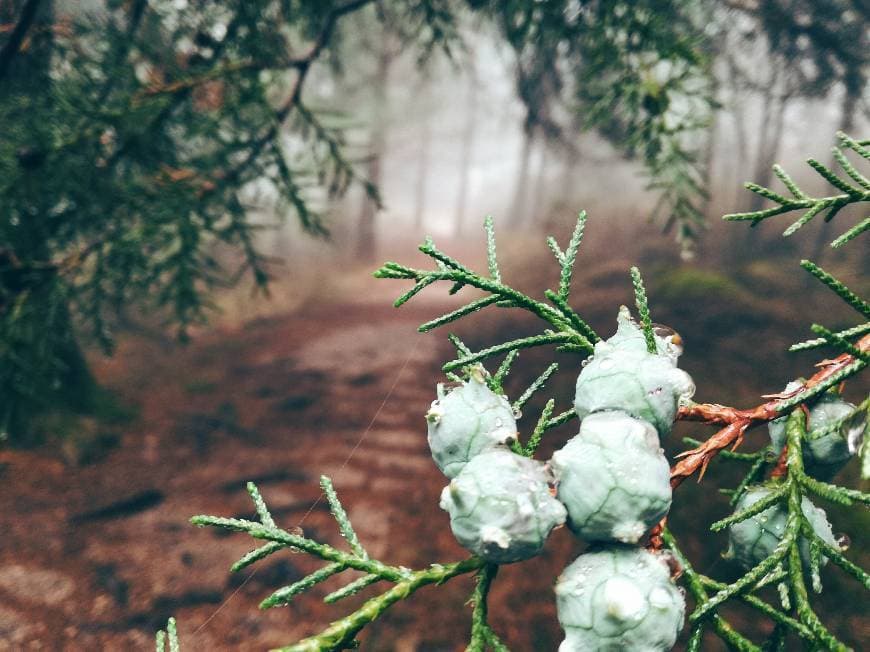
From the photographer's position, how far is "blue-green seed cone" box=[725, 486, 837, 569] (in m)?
1.02

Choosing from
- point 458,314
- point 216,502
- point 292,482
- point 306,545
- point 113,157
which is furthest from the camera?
point 292,482

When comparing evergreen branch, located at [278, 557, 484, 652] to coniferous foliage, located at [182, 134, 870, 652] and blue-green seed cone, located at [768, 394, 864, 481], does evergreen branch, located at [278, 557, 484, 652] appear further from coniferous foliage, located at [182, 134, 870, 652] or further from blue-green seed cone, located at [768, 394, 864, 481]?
blue-green seed cone, located at [768, 394, 864, 481]

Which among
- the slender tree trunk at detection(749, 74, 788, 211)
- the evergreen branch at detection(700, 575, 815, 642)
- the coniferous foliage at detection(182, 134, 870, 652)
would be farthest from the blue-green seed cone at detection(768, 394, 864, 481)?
the slender tree trunk at detection(749, 74, 788, 211)

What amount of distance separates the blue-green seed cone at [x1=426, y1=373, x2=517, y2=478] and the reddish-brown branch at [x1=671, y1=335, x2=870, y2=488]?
1.17 feet

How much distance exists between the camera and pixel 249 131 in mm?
4125

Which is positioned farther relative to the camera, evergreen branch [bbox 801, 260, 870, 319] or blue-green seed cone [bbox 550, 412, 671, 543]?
evergreen branch [bbox 801, 260, 870, 319]

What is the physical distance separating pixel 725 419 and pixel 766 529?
0.70 ft

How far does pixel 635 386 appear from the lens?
2.88ft

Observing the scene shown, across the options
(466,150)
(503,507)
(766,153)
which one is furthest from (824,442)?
(466,150)

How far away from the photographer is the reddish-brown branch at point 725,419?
3.36 feet

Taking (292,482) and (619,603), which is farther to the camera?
(292,482)

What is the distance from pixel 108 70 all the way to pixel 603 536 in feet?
13.4

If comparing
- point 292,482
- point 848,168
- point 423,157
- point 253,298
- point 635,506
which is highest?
point 848,168

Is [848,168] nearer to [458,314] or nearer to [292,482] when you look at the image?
[458,314]
